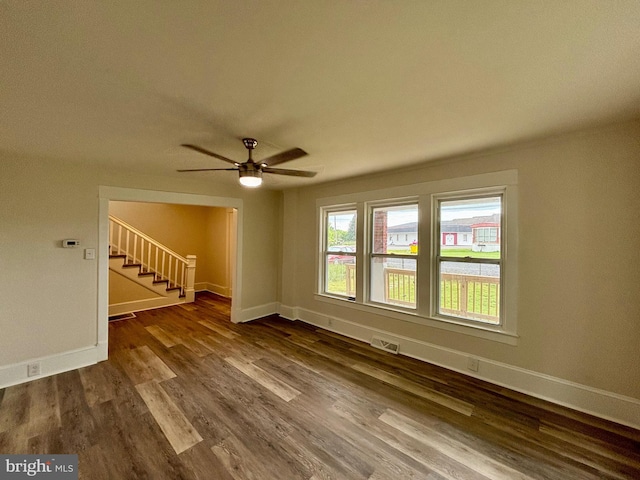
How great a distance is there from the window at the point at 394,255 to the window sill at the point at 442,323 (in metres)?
0.15

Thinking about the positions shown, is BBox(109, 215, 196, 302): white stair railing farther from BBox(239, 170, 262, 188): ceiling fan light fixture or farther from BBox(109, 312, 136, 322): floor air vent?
BBox(239, 170, 262, 188): ceiling fan light fixture

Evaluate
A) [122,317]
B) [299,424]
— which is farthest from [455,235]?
[122,317]

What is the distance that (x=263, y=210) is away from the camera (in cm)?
490

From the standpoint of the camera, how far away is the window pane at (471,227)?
9.23 feet

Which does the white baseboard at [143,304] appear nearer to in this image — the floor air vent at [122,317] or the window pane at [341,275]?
the floor air vent at [122,317]

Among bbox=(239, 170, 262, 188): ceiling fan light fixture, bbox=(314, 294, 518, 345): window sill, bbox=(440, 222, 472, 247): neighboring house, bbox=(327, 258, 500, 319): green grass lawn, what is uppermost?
bbox=(239, 170, 262, 188): ceiling fan light fixture

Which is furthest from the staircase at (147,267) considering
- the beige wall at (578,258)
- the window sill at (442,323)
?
the beige wall at (578,258)

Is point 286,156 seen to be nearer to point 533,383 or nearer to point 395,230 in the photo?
point 395,230

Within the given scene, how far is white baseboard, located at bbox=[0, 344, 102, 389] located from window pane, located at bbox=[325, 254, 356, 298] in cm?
322

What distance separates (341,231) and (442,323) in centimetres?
203

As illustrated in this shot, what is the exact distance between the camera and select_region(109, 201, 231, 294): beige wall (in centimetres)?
641

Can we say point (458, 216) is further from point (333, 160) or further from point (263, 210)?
point (263, 210)

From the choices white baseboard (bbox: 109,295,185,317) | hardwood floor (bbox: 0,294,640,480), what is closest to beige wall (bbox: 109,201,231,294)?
white baseboard (bbox: 109,295,185,317)

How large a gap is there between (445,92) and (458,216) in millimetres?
1823
